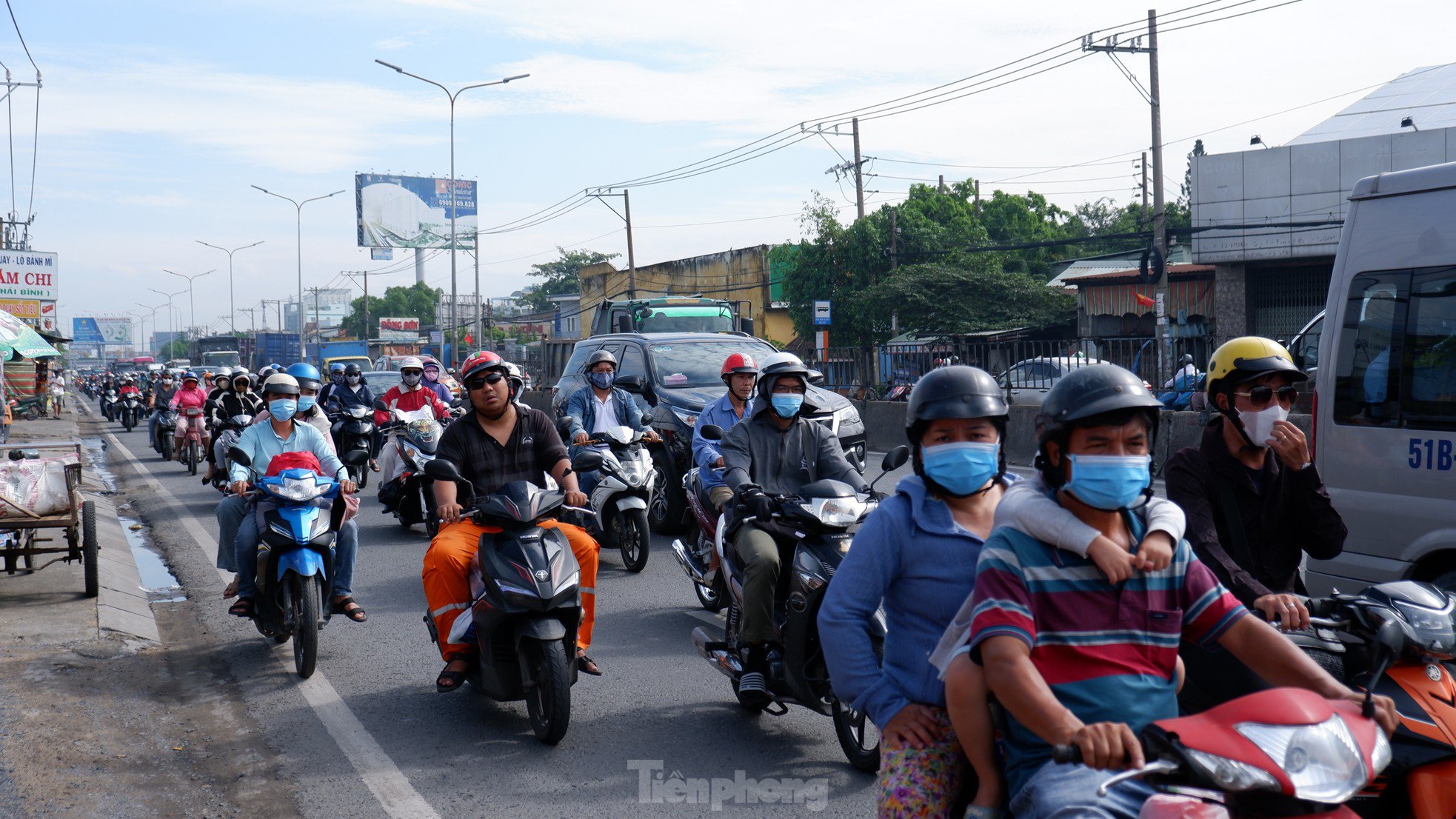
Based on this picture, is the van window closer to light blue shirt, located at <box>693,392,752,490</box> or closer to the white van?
the white van

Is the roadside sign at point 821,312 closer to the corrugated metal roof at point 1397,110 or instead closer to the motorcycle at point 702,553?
the corrugated metal roof at point 1397,110

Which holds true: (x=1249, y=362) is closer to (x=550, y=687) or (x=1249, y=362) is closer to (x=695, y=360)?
(x=550, y=687)

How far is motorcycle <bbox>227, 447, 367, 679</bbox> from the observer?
6383 millimetres

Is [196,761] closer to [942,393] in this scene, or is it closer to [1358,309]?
[942,393]

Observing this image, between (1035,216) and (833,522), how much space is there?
5028 centimetres

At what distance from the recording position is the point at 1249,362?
3.75 m

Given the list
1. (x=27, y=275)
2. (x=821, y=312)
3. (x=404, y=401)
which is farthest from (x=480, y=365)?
(x=27, y=275)

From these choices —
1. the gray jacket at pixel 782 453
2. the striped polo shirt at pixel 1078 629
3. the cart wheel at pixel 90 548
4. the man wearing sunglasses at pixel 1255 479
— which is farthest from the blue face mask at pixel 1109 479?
the cart wheel at pixel 90 548

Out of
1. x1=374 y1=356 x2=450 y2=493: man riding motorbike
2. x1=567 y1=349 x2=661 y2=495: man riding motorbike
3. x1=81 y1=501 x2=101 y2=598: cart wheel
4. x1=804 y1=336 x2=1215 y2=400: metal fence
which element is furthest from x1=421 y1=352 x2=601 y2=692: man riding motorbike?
x1=804 y1=336 x2=1215 y2=400: metal fence

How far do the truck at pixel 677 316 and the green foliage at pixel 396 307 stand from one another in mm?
80479

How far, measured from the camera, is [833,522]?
15.7 feet

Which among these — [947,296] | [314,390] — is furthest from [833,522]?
[947,296]

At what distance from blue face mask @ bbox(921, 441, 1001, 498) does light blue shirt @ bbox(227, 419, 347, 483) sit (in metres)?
4.92

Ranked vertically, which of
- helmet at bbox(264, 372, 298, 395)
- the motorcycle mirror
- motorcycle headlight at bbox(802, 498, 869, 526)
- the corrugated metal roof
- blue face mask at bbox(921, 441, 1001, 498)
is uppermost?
the corrugated metal roof
